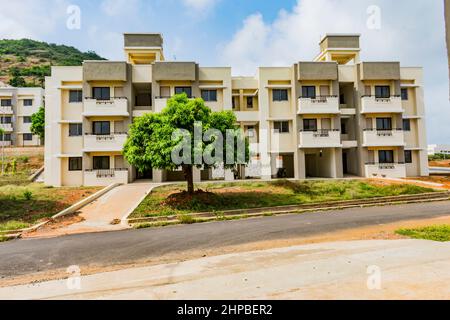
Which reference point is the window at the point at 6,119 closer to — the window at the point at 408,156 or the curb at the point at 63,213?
the curb at the point at 63,213

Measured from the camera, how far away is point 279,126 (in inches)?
1084

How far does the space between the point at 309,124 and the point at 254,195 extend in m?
12.2

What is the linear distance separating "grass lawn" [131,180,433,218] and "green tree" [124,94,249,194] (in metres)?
2.00

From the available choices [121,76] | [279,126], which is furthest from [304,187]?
[121,76]

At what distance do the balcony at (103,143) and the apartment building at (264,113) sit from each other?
0.08 meters

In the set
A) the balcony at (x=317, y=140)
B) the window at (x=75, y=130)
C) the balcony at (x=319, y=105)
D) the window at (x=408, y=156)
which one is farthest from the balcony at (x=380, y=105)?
the window at (x=75, y=130)

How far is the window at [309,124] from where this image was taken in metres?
27.5

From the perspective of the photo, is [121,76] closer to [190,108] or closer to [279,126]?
[190,108]

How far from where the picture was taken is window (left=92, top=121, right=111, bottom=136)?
26.3 metres

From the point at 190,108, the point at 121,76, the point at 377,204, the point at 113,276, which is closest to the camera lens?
the point at 113,276

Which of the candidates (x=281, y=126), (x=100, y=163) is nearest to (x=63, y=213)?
(x=100, y=163)

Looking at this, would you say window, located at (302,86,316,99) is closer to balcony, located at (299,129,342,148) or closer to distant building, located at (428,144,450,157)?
balcony, located at (299,129,342,148)

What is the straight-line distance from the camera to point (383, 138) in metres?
27.0

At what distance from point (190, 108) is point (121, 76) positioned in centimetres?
1274
